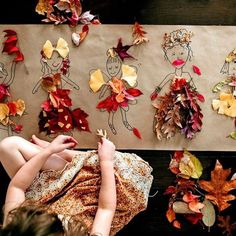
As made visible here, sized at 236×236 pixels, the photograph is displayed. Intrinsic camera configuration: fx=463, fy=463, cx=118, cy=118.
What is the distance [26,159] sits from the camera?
124 centimetres

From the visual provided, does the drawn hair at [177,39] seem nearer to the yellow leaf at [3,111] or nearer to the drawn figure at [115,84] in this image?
the drawn figure at [115,84]

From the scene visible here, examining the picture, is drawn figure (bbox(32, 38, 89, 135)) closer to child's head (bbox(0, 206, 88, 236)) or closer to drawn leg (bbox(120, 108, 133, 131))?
drawn leg (bbox(120, 108, 133, 131))

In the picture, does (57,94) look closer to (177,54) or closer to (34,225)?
(177,54)

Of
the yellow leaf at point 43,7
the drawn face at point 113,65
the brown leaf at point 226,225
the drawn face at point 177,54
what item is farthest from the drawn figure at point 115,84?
the brown leaf at point 226,225

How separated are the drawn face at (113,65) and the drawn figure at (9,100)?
25cm

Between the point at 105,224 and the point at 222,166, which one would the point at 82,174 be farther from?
the point at 222,166

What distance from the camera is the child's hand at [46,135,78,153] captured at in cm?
123

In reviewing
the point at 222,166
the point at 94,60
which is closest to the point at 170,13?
the point at 94,60

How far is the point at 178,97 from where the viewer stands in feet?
4.29

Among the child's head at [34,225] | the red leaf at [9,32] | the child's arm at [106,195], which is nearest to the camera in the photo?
the child's head at [34,225]

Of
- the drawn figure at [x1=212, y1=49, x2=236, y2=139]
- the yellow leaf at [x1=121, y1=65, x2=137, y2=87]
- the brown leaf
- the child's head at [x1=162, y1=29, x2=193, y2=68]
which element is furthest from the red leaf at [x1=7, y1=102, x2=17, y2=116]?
the brown leaf

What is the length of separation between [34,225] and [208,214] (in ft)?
2.48

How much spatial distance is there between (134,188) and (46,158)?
0.81 ft

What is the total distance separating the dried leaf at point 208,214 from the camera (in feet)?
4.43
